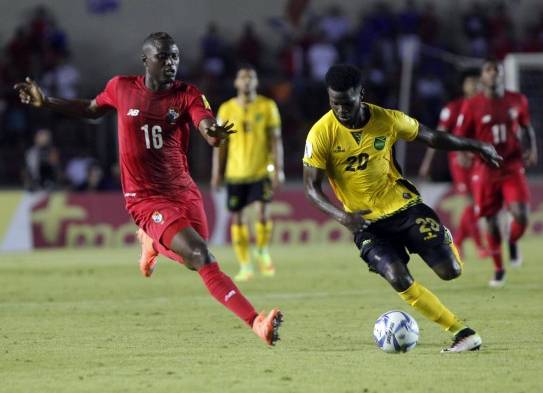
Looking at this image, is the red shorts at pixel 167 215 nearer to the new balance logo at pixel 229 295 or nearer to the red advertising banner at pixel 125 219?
the new balance logo at pixel 229 295

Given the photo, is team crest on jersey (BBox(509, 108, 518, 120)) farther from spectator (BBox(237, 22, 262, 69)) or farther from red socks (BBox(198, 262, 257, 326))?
spectator (BBox(237, 22, 262, 69))

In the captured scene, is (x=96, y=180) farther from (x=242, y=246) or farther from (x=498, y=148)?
(x=498, y=148)

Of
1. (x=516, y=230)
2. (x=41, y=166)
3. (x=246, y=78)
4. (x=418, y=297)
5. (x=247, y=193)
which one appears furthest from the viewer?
(x=41, y=166)

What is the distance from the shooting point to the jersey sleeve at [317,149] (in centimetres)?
870

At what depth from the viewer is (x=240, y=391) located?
22.7 feet

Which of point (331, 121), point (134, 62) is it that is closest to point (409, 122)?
A: point (331, 121)

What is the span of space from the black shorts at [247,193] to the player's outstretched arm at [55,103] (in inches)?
234

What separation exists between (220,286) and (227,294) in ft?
0.29

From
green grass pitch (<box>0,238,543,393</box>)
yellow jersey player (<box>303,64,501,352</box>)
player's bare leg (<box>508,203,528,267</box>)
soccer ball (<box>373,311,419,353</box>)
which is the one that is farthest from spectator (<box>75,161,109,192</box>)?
soccer ball (<box>373,311,419,353</box>)

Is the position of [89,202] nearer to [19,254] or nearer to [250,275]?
[19,254]

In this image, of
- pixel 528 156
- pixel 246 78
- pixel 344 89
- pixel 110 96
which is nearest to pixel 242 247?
pixel 246 78

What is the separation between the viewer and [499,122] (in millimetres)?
13688

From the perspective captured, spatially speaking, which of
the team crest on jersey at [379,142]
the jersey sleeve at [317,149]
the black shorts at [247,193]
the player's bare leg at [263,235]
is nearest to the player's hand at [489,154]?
the team crest on jersey at [379,142]

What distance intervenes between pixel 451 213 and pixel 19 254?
7.77m
